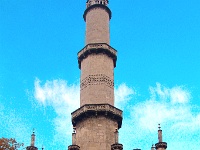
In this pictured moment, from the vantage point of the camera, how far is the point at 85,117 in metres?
64.9

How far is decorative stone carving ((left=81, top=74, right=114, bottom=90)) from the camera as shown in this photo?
68.1m

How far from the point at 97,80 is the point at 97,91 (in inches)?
82.3

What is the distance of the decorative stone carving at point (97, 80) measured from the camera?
68.1 meters

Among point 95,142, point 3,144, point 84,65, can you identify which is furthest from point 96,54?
point 3,144

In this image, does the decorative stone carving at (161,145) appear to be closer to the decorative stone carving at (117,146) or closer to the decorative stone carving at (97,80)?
the decorative stone carving at (117,146)

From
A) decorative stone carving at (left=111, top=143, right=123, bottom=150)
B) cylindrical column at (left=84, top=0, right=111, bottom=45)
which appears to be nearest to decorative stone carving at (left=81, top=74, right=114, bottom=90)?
cylindrical column at (left=84, top=0, right=111, bottom=45)

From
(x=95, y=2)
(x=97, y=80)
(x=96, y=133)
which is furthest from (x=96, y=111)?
(x=95, y=2)

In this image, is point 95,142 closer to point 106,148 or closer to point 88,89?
point 106,148

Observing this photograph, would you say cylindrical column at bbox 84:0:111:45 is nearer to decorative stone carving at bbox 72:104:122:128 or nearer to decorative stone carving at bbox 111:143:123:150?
decorative stone carving at bbox 72:104:122:128

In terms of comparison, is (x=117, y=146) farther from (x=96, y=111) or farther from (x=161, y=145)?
(x=161, y=145)

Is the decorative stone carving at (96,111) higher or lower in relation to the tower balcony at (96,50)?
lower

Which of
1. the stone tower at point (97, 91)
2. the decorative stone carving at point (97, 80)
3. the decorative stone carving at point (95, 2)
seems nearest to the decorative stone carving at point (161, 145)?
the stone tower at point (97, 91)

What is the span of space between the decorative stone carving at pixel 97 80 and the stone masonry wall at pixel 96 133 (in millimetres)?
6320

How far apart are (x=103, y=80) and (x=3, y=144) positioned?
24.1m
